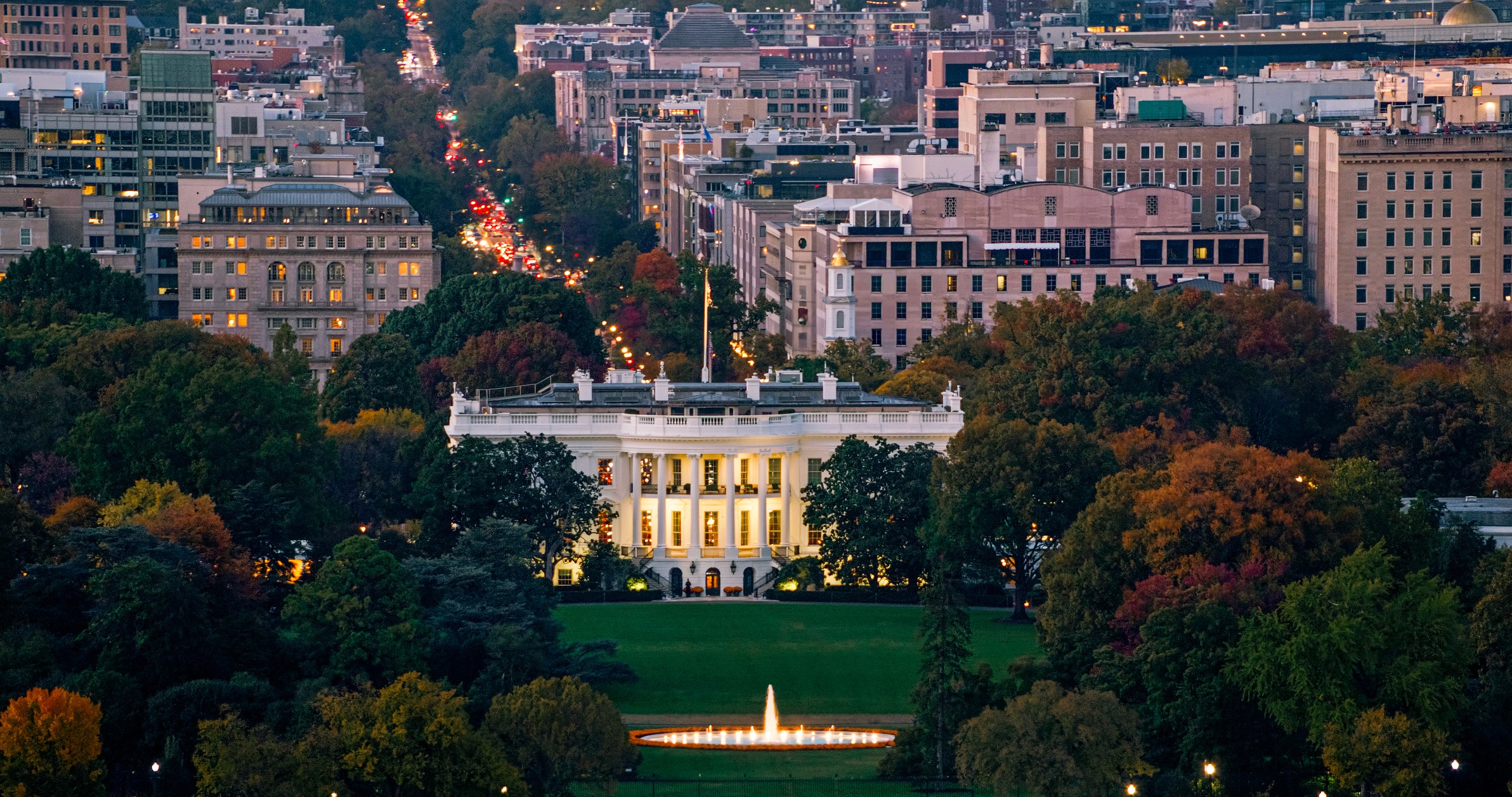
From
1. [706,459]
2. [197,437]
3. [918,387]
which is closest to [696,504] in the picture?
[706,459]

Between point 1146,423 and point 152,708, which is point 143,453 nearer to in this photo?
point 152,708

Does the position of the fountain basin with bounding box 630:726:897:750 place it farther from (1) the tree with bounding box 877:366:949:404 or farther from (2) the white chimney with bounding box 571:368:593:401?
(1) the tree with bounding box 877:366:949:404

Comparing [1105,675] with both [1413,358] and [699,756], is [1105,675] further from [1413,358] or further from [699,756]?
[1413,358]

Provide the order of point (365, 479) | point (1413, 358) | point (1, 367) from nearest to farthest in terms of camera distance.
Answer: point (365, 479) → point (1, 367) → point (1413, 358)

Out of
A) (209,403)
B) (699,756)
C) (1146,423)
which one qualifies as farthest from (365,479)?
(699,756)

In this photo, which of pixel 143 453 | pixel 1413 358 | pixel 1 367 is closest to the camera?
pixel 143 453

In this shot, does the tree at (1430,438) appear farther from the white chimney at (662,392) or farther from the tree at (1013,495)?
the white chimney at (662,392)

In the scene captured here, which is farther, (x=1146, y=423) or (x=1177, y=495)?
(x=1146, y=423)
